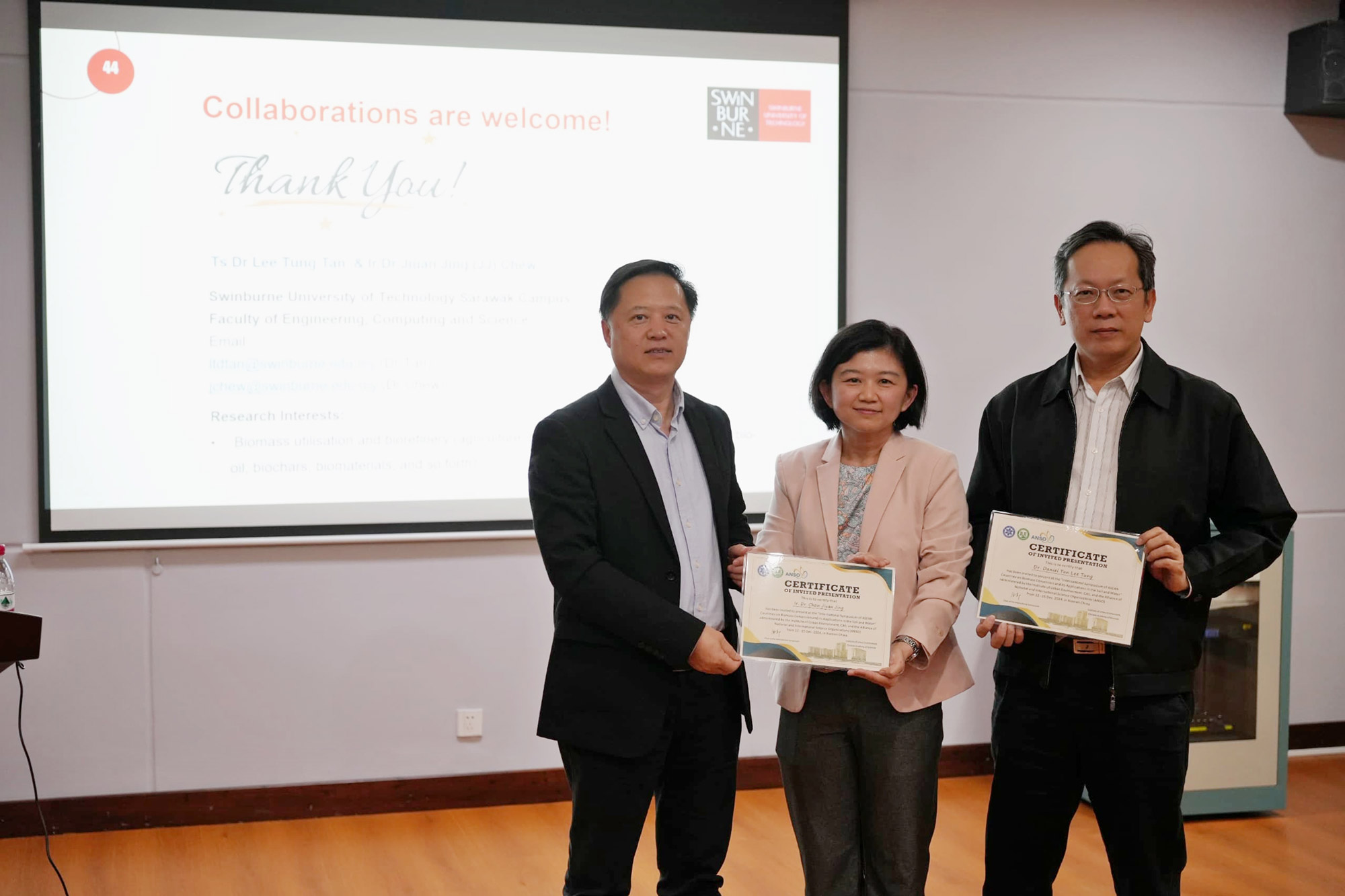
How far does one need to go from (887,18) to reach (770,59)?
52 cm

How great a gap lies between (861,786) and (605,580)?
66 centimetres

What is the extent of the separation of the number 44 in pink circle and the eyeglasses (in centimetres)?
308

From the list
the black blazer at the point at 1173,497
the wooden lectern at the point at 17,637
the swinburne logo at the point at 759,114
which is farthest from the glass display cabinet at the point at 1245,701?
the wooden lectern at the point at 17,637

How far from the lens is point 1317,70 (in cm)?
417

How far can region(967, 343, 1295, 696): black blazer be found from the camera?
2.08m

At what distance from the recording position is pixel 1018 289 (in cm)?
418

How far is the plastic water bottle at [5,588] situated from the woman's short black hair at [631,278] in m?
1.52

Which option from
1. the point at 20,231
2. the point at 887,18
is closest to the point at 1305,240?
the point at 887,18

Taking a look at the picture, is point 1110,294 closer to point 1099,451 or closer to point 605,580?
point 1099,451

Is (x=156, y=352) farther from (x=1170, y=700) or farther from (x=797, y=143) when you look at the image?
(x=1170, y=700)

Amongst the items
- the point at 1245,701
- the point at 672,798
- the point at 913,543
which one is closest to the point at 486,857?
the point at 672,798

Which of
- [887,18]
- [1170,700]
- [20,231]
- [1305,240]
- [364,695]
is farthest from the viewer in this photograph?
[1305,240]

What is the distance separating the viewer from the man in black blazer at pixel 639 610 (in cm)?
204

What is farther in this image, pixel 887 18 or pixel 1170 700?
pixel 887 18
